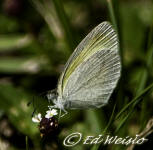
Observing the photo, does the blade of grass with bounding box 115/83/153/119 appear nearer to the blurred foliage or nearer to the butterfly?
the blurred foliage

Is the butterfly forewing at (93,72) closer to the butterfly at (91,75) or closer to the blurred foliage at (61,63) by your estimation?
the butterfly at (91,75)

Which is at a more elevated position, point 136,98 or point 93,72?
point 93,72

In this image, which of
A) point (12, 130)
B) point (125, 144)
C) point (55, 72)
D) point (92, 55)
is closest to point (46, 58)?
point (55, 72)

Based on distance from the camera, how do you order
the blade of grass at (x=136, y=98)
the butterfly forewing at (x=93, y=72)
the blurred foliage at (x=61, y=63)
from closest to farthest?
1. the blade of grass at (x=136, y=98)
2. the butterfly forewing at (x=93, y=72)
3. the blurred foliage at (x=61, y=63)

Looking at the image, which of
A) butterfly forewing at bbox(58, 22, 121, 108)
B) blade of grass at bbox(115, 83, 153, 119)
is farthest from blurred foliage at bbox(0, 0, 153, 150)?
butterfly forewing at bbox(58, 22, 121, 108)

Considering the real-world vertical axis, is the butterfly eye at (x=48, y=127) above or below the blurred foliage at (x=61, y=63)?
below

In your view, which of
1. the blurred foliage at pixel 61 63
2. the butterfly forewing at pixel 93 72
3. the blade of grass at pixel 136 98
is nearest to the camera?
the blade of grass at pixel 136 98

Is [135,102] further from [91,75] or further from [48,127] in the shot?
[48,127]

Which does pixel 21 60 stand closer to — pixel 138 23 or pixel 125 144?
pixel 138 23

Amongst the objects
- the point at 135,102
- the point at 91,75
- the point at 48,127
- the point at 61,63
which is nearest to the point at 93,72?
the point at 91,75

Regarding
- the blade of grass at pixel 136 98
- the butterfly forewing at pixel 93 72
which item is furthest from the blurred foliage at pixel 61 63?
the butterfly forewing at pixel 93 72
